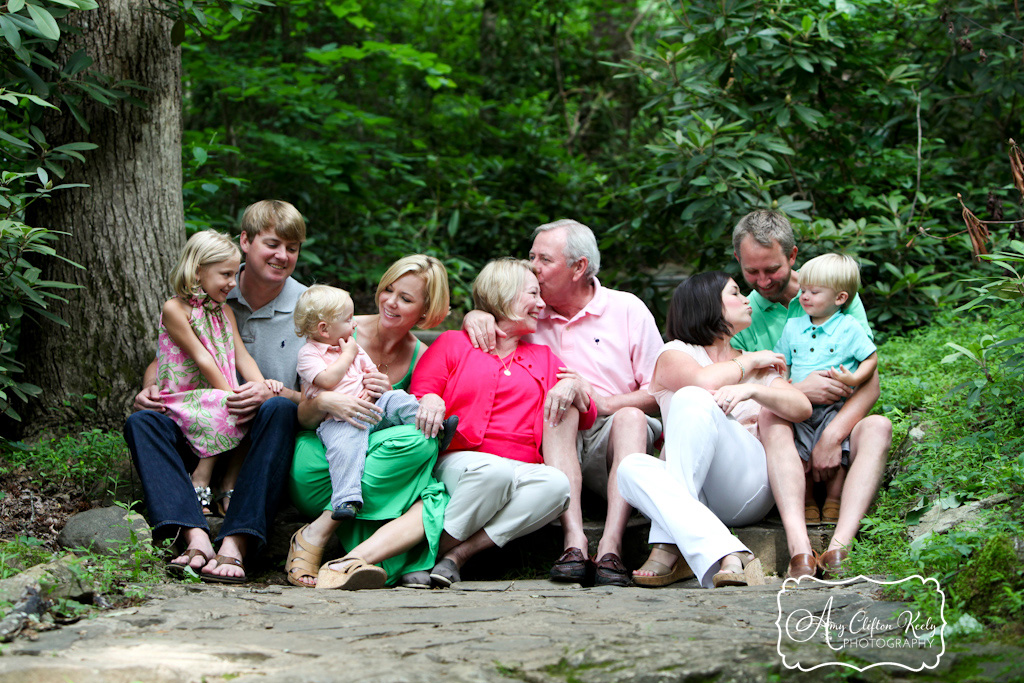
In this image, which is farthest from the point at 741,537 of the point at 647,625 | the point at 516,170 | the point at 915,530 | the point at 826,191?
the point at 516,170

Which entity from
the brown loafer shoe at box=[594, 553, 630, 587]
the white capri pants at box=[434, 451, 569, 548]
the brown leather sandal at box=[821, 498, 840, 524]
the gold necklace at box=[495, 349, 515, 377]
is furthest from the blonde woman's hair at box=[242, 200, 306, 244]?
the brown leather sandal at box=[821, 498, 840, 524]

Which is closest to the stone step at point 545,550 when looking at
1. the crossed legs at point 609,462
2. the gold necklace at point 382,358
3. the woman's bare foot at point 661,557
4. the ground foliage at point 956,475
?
the crossed legs at point 609,462

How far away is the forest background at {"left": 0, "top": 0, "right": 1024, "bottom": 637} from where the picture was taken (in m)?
3.52

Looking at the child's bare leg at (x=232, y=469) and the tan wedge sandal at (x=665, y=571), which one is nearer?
the tan wedge sandal at (x=665, y=571)

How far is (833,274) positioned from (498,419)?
1.55 meters

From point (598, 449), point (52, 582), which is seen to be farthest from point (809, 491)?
point (52, 582)

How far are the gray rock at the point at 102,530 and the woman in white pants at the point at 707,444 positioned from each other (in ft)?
6.03

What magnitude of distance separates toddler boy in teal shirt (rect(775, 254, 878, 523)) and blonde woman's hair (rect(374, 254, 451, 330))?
157 centimetres

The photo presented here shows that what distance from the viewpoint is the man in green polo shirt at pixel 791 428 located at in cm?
323

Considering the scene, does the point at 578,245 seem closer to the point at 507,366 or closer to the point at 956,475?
the point at 507,366

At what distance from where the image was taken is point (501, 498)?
344cm

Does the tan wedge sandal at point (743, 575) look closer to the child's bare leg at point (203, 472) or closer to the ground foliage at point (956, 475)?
the ground foliage at point (956, 475)

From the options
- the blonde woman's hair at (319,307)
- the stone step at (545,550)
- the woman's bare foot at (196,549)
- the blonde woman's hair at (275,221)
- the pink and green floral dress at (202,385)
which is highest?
the blonde woman's hair at (275,221)

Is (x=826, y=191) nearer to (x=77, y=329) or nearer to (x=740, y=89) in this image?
(x=740, y=89)
